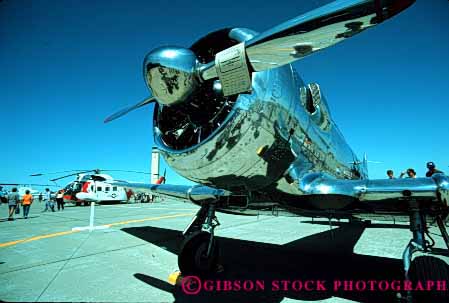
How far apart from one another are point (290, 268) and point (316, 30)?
3.71 m

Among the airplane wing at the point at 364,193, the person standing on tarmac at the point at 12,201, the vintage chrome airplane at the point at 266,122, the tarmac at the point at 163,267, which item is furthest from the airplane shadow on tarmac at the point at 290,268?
the person standing on tarmac at the point at 12,201

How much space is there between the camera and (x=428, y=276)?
102 inches

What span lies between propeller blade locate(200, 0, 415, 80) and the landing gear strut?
2696mm

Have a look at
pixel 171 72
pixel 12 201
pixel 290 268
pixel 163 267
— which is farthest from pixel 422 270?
pixel 12 201

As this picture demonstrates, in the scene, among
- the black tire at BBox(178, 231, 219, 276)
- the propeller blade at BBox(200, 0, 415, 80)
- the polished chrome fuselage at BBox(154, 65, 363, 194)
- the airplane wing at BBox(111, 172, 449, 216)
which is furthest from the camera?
the black tire at BBox(178, 231, 219, 276)

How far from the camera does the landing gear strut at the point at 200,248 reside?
3.69 metres

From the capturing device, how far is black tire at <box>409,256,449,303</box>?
2467mm

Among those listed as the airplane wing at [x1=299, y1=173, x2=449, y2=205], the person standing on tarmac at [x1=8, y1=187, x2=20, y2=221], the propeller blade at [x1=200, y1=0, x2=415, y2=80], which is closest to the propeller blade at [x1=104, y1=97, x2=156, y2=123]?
the propeller blade at [x1=200, y1=0, x2=415, y2=80]

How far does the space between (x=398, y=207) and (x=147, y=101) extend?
3.29 metres

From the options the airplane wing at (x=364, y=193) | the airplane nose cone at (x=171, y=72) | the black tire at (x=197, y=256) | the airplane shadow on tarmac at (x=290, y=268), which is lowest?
the airplane shadow on tarmac at (x=290, y=268)

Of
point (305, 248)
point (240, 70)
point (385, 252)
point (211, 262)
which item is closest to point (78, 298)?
point (211, 262)

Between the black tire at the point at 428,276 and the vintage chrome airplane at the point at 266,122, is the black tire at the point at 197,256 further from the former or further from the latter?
the black tire at the point at 428,276

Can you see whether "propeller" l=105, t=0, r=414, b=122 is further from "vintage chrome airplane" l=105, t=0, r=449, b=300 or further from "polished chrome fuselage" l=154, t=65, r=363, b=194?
"polished chrome fuselage" l=154, t=65, r=363, b=194

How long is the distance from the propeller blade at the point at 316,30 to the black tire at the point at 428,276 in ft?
8.36
